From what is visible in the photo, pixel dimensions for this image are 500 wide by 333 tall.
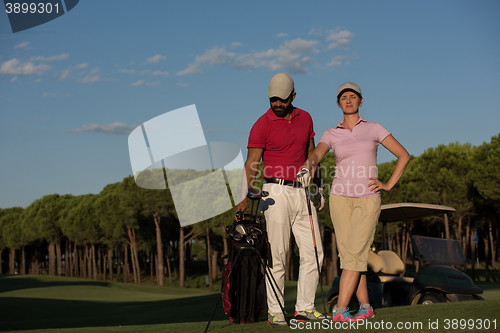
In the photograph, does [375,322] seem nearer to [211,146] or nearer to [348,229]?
[348,229]

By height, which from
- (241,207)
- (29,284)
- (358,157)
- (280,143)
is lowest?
(29,284)

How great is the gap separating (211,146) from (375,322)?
28169mm

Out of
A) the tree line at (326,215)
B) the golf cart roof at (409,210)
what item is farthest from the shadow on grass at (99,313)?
the tree line at (326,215)

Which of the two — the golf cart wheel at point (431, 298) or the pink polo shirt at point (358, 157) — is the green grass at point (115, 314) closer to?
the pink polo shirt at point (358, 157)

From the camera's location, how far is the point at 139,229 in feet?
176

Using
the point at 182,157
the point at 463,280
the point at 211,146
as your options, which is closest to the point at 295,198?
the point at 463,280

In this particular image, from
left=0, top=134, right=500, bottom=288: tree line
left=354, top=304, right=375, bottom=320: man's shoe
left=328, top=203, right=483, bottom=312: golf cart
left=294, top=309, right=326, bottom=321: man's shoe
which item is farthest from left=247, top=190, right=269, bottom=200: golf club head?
left=0, top=134, right=500, bottom=288: tree line

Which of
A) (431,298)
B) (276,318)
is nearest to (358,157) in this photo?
(276,318)

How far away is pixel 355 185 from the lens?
4848 millimetres

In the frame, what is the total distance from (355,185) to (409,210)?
180 inches

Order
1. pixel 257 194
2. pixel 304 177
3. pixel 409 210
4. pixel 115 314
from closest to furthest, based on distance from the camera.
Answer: pixel 304 177 → pixel 257 194 → pixel 409 210 → pixel 115 314

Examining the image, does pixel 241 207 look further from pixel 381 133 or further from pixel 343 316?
pixel 381 133

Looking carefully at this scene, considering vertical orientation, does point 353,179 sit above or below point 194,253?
above

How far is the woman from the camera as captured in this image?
475cm
